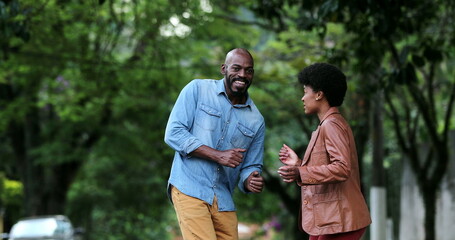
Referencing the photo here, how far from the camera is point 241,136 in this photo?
546cm

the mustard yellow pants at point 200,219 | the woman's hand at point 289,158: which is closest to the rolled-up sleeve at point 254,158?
the mustard yellow pants at point 200,219

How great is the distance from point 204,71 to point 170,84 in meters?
1.04

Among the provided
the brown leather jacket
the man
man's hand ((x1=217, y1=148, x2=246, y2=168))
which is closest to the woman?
the brown leather jacket

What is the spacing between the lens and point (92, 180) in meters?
27.5

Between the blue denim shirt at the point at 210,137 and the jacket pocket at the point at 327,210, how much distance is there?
704 mm

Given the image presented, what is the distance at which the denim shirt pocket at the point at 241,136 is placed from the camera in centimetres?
545

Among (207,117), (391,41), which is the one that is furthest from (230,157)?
(391,41)

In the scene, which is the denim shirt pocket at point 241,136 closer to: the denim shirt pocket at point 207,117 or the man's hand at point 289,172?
the denim shirt pocket at point 207,117

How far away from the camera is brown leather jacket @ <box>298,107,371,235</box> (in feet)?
15.6

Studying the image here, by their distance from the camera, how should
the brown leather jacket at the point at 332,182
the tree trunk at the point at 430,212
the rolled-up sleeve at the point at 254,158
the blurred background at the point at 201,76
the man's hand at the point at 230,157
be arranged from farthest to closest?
1. the tree trunk at the point at 430,212
2. the blurred background at the point at 201,76
3. the rolled-up sleeve at the point at 254,158
4. the man's hand at the point at 230,157
5. the brown leather jacket at the point at 332,182

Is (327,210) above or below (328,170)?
below

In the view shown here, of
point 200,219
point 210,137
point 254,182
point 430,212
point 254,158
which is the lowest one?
point 430,212

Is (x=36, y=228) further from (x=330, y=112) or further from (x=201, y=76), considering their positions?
(x=330, y=112)

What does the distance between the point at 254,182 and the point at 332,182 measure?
29.0 inches
